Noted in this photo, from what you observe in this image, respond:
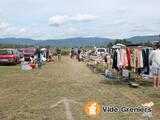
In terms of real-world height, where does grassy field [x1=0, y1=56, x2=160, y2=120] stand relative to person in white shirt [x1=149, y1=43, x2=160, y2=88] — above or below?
below

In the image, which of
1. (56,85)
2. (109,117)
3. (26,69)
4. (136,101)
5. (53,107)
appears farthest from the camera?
(26,69)

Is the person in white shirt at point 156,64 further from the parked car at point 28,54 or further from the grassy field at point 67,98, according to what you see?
the parked car at point 28,54

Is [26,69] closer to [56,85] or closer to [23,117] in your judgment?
[56,85]

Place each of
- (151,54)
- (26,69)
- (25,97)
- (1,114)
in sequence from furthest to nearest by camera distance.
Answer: (26,69) < (151,54) < (25,97) < (1,114)

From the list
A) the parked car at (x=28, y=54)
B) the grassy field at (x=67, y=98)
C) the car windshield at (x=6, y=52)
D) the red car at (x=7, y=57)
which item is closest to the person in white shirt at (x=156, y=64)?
the grassy field at (x=67, y=98)

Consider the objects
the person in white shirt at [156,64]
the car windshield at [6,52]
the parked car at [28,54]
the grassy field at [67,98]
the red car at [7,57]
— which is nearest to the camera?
the grassy field at [67,98]

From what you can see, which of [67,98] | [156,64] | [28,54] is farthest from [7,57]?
[67,98]

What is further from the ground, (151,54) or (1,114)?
(151,54)

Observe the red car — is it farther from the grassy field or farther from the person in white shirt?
the person in white shirt

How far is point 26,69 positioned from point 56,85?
12.5 meters

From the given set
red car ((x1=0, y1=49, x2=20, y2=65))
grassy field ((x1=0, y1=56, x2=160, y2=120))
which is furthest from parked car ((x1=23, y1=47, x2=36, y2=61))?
grassy field ((x1=0, y1=56, x2=160, y2=120))

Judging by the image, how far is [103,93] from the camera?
15.9 meters

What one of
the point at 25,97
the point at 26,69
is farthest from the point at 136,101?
the point at 26,69

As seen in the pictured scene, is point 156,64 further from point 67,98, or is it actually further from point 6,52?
point 6,52
